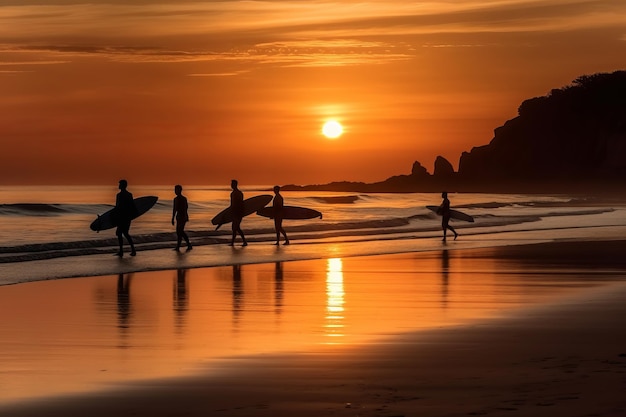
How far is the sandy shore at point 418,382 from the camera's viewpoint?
8047 millimetres

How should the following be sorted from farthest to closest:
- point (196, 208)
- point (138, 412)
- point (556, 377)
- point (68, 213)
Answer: point (196, 208), point (68, 213), point (556, 377), point (138, 412)

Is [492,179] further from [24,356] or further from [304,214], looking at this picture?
[24,356]

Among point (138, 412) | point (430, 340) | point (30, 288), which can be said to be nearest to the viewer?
point (138, 412)

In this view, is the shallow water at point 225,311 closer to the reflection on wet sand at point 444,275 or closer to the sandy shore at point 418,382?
the reflection on wet sand at point 444,275

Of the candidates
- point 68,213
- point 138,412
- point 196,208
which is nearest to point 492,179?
point 196,208

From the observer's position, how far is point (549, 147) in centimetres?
19388

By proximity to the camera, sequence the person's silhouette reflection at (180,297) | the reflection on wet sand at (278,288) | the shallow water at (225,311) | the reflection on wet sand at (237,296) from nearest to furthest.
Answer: the shallow water at (225,311)
the person's silhouette reflection at (180,297)
the reflection on wet sand at (237,296)
the reflection on wet sand at (278,288)

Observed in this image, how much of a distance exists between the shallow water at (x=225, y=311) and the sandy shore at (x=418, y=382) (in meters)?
0.52

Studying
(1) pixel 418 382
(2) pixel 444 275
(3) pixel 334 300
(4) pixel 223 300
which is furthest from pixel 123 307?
(2) pixel 444 275

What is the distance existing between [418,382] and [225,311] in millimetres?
6186

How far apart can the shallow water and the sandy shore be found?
20.3 inches

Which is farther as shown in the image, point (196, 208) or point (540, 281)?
point (196, 208)

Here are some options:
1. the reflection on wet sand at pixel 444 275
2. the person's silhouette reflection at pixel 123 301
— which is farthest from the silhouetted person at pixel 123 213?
the reflection on wet sand at pixel 444 275

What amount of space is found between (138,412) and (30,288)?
429 inches
